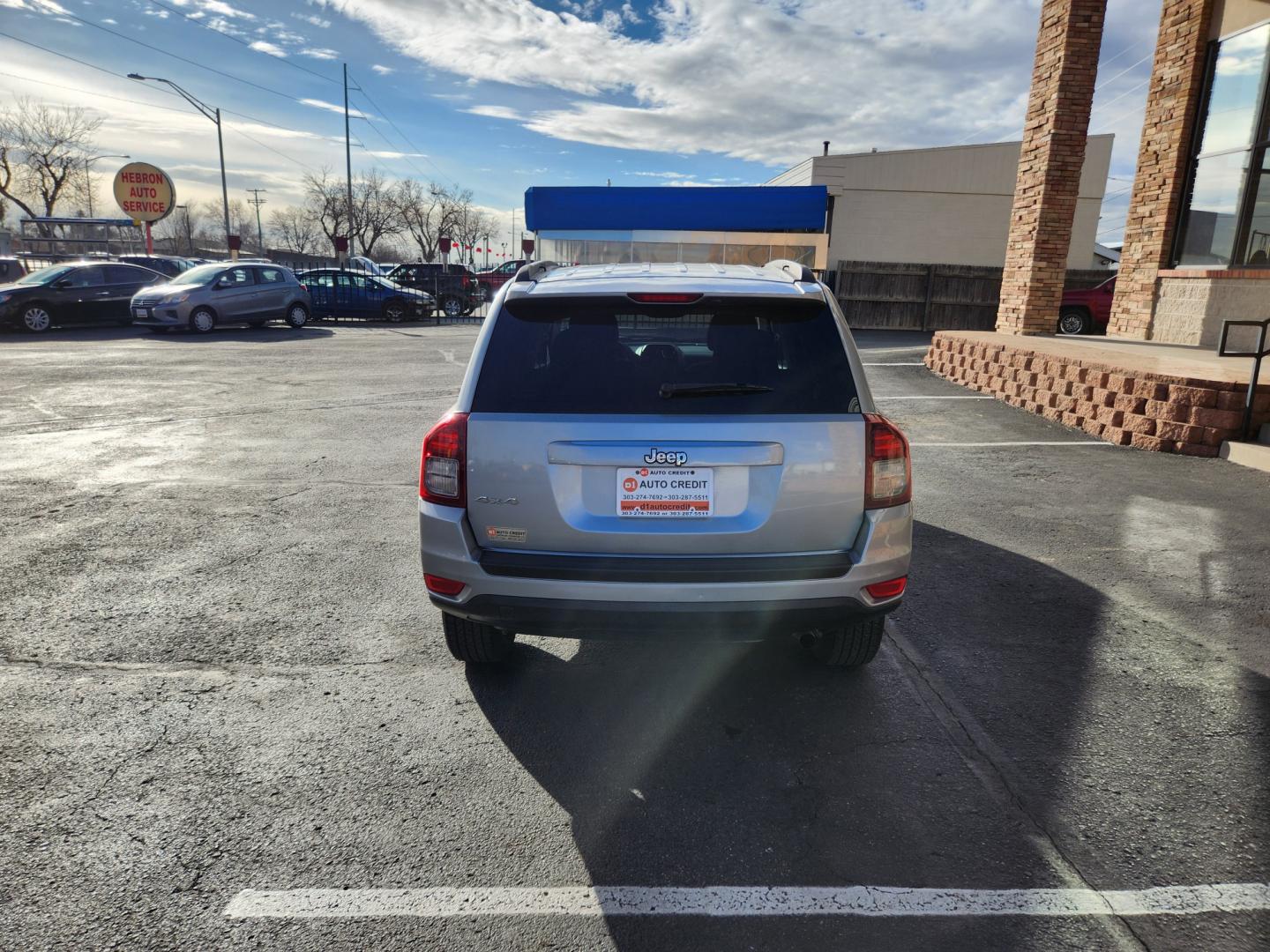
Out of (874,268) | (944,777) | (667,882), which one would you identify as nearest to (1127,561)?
(944,777)

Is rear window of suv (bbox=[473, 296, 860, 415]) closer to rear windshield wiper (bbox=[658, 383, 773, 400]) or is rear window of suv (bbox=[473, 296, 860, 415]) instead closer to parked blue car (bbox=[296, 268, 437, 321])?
rear windshield wiper (bbox=[658, 383, 773, 400])

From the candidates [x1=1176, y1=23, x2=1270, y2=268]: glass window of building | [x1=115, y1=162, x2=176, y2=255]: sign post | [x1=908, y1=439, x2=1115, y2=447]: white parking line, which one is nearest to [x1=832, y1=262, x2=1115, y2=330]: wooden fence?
[x1=1176, y1=23, x2=1270, y2=268]: glass window of building

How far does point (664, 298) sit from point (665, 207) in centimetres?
2444

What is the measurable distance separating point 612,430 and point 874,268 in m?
24.2

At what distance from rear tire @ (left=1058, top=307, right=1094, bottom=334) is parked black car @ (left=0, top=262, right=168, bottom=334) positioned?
24357mm

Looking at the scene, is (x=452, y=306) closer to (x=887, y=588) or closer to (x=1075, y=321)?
(x=1075, y=321)

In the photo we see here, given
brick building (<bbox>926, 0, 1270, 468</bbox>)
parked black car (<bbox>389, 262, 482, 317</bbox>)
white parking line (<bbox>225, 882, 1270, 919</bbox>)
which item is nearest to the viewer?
white parking line (<bbox>225, 882, 1270, 919</bbox>)

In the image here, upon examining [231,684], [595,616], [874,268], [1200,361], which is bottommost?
[231,684]

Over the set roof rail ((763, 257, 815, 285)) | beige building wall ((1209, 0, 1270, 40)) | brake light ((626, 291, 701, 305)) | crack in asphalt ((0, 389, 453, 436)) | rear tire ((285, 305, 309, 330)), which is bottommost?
crack in asphalt ((0, 389, 453, 436))

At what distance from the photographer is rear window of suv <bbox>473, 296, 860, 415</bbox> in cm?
298

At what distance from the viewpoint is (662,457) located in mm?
2885

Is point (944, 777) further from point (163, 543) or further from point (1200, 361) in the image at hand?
point (1200, 361)

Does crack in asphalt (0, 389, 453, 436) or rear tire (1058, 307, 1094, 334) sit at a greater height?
rear tire (1058, 307, 1094, 334)

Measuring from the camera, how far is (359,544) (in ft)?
17.8
